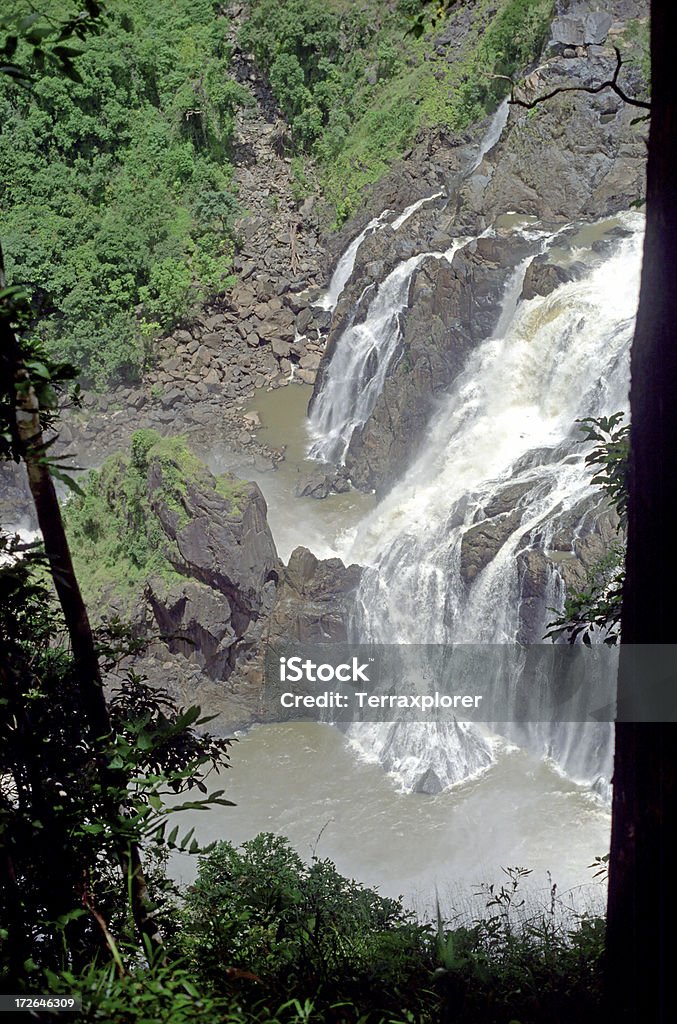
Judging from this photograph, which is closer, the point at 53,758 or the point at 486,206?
the point at 53,758

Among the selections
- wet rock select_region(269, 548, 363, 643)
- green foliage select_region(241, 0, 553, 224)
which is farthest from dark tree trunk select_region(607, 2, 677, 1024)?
green foliage select_region(241, 0, 553, 224)

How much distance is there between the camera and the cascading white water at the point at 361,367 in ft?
62.0

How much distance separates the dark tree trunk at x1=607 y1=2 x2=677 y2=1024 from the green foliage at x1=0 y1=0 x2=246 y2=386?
18.8 metres

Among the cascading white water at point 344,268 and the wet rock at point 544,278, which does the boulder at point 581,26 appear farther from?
the wet rock at point 544,278

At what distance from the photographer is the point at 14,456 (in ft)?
10.9

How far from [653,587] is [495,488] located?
12136 millimetres

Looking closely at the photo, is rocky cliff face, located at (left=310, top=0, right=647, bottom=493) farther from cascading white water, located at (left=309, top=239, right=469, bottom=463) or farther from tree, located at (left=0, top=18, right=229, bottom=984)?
tree, located at (left=0, top=18, right=229, bottom=984)

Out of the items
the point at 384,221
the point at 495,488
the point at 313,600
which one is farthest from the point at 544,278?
the point at 313,600

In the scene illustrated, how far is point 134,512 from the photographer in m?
14.9

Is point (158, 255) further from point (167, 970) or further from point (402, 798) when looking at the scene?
point (167, 970)

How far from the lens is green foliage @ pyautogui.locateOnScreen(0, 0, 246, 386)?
21.1m

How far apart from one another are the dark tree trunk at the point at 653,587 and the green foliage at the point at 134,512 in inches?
464

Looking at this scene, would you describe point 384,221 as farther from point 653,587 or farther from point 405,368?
point 653,587

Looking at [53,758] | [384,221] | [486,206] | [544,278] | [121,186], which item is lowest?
[53,758]
